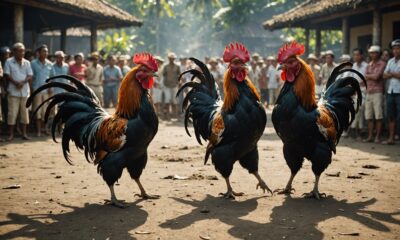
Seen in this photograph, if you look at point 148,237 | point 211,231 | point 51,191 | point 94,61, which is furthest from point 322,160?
point 94,61

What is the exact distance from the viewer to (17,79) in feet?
33.3

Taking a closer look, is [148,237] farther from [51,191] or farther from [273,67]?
[273,67]

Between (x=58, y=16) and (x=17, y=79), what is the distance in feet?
29.0

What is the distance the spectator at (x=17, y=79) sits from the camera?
10125 millimetres

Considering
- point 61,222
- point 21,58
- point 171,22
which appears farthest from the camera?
point 171,22

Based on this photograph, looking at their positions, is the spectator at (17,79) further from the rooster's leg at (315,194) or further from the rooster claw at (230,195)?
the rooster's leg at (315,194)

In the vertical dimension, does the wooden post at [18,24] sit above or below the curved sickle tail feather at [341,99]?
above

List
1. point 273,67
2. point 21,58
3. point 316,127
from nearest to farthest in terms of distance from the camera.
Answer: point 316,127 → point 21,58 → point 273,67

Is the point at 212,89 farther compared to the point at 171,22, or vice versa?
the point at 171,22

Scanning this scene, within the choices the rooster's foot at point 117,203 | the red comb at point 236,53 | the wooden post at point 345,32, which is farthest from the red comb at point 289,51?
the wooden post at point 345,32

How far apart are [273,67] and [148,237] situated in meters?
15.5

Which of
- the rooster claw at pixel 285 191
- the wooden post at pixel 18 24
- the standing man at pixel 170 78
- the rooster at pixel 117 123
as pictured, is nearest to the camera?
the rooster at pixel 117 123

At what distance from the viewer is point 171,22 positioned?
68.1m

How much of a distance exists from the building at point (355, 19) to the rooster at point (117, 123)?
8.87 meters
